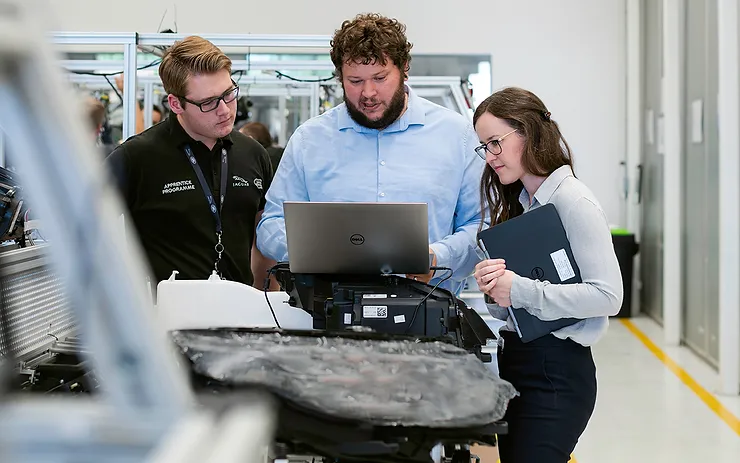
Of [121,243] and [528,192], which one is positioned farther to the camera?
[528,192]

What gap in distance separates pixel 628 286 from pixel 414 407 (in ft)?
21.9

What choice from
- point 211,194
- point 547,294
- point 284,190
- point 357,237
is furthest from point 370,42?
point 547,294

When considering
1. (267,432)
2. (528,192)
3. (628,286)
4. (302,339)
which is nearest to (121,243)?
(267,432)

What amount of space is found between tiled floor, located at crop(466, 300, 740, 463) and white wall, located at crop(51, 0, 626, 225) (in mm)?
2733

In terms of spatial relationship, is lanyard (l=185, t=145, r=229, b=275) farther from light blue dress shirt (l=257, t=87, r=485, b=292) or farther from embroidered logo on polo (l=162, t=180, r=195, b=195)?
light blue dress shirt (l=257, t=87, r=485, b=292)

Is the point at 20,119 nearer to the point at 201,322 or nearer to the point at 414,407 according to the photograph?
the point at 414,407

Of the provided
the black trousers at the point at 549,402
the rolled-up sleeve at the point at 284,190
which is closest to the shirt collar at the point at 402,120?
the rolled-up sleeve at the point at 284,190

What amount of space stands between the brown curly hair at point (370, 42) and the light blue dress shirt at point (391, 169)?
0.21m

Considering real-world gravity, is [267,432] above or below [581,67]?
below

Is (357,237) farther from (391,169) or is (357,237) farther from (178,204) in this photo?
(178,204)

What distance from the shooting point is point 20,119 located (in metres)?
0.54

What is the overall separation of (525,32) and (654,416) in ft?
16.0

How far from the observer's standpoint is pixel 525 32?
839 centimetres

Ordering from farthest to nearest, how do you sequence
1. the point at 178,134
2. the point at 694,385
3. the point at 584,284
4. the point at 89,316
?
the point at 694,385, the point at 178,134, the point at 584,284, the point at 89,316
